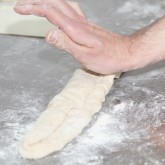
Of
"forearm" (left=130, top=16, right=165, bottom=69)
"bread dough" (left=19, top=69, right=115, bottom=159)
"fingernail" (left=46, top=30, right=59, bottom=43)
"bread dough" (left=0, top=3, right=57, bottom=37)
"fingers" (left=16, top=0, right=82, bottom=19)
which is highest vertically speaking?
"fingers" (left=16, top=0, right=82, bottom=19)

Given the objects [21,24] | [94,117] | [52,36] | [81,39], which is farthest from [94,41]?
[21,24]

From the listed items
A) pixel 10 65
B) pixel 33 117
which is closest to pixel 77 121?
pixel 33 117

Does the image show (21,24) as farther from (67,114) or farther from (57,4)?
(67,114)

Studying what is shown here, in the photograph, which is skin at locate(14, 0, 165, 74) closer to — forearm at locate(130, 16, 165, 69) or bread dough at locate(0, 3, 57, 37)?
forearm at locate(130, 16, 165, 69)

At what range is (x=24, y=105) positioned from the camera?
168 cm

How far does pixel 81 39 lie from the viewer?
154 centimetres

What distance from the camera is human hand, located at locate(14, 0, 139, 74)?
1498 mm

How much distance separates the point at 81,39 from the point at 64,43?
0.07 meters

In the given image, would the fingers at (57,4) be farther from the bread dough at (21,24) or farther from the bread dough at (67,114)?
the bread dough at (21,24)

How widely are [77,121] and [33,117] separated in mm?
203

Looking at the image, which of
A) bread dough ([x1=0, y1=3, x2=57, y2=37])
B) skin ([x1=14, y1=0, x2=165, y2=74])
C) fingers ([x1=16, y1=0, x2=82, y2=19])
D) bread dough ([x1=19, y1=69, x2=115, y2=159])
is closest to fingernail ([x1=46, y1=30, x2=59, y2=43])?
skin ([x1=14, y1=0, x2=165, y2=74])

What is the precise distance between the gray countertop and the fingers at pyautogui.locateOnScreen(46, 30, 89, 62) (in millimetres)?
263

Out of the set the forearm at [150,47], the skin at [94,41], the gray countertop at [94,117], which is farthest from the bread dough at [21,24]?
the forearm at [150,47]

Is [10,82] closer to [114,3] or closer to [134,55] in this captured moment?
[134,55]
